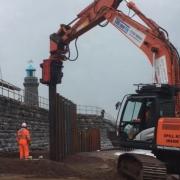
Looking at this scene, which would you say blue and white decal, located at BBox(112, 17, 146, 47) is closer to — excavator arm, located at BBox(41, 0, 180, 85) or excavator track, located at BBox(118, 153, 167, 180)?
excavator arm, located at BBox(41, 0, 180, 85)

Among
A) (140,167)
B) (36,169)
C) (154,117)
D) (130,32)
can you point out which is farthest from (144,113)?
(130,32)

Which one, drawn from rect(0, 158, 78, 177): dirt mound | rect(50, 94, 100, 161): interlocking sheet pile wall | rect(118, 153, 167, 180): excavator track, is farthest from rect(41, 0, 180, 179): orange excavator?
rect(50, 94, 100, 161): interlocking sheet pile wall

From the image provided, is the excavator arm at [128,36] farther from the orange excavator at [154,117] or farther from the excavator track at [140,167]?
the excavator track at [140,167]

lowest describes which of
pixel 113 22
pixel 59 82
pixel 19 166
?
pixel 19 166

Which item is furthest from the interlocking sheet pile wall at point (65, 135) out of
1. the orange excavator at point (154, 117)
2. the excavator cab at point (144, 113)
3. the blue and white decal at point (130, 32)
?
the excavator cab at point (144, 113)

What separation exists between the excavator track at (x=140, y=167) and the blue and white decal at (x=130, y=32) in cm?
588

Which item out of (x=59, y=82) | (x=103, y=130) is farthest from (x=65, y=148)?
(x=103, y=130)

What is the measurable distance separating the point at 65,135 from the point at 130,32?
390 inches

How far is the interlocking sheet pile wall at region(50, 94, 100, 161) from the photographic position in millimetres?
28156

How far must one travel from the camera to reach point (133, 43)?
22391 millimetres

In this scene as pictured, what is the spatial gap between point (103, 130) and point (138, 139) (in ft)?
142

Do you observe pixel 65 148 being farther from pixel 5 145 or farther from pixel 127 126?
pixel 127 126

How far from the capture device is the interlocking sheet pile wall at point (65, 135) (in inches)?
1109

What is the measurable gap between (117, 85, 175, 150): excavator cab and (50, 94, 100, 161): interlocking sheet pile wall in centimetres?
1074
